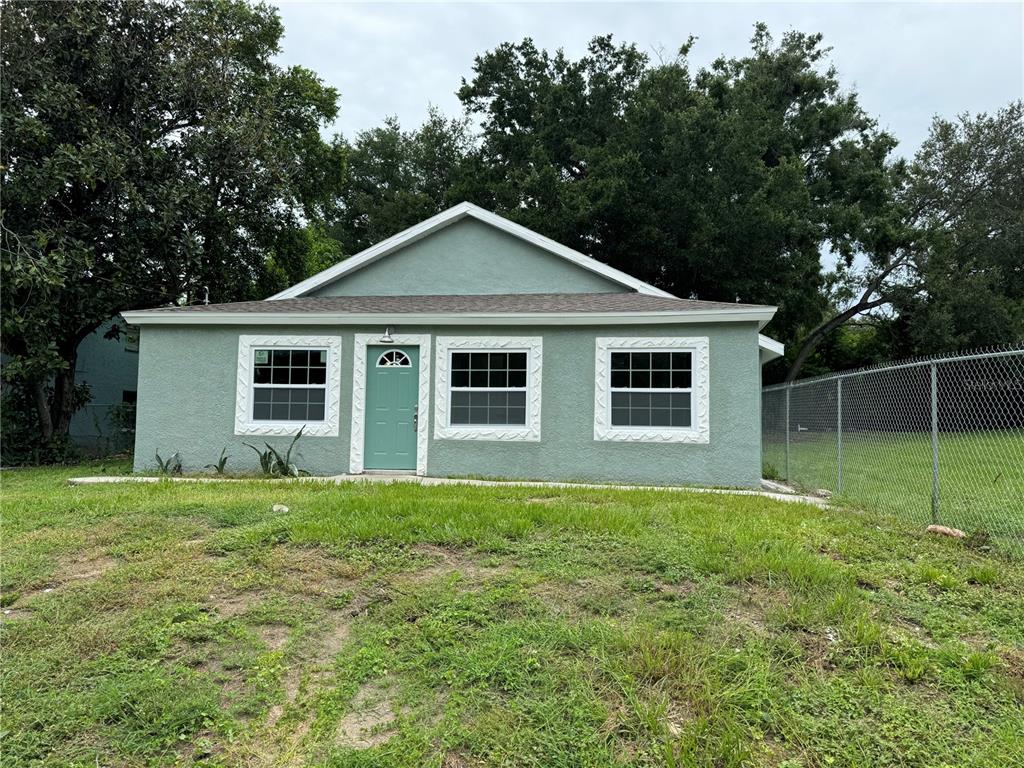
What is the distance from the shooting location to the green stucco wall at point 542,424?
29.2 feet

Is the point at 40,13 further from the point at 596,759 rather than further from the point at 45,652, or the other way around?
the point at 596,759

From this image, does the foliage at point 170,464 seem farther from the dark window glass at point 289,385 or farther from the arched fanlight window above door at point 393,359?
the arched fanlight window above door at point 393,359

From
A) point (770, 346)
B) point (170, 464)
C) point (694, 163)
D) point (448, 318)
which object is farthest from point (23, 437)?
point (694, 163)

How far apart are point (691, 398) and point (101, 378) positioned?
55.9 ft

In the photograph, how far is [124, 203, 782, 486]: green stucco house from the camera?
901cm

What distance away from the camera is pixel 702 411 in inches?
353

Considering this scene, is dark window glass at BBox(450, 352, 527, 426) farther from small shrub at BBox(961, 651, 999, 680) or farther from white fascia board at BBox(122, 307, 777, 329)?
small shrub at BBox(961, 651, 999, 680)

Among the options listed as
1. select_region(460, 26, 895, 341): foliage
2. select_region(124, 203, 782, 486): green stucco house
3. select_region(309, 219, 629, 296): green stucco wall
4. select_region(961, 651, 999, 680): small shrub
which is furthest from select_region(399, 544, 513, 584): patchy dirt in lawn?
select_region(460, 26, 895, 341): foliage

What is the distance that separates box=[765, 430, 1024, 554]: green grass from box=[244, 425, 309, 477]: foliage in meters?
7.90

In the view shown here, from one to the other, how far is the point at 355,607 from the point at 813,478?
8.39m

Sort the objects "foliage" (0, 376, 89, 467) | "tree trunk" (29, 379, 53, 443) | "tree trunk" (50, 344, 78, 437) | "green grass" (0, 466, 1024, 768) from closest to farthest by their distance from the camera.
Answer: "green grass" (0, 466, 1024, 768) < "foliage" (0, 376, 89, 467) < "tree trunk" (29, 379, 53, 443) < "tree trunk" (50, 344, 78, 437)

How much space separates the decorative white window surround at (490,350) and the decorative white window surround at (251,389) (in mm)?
1679

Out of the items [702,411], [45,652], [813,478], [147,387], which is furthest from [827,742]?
[147,387]

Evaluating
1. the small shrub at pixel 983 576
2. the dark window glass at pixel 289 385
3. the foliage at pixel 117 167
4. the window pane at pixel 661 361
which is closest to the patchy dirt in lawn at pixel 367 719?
the small shrub at pixel 983 576
